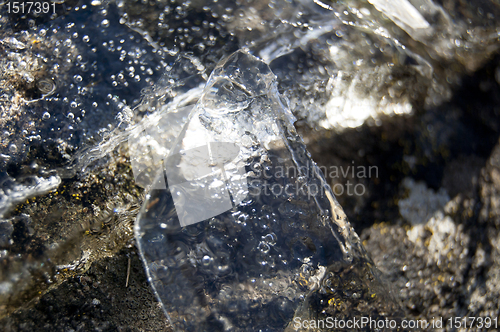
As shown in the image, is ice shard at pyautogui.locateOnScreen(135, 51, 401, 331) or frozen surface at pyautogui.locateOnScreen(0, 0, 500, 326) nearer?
ice shard at pyautogui.locateOnScreen(135, 51, 401, 331)

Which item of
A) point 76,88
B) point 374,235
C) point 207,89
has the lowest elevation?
point 374,235

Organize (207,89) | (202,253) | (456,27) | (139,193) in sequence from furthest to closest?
(456,27) < (139,193) < (207,89) < (202,253)

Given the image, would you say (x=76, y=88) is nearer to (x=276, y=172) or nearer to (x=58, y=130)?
(x=58, y=130)

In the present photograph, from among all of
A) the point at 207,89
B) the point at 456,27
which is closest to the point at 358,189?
the point at 207,89

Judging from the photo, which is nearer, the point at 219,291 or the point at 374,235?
the point at 219,291

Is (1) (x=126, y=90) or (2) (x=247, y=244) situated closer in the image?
(2) (x=247, y=244)

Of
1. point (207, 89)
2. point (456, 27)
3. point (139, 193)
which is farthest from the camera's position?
point (456, 27)

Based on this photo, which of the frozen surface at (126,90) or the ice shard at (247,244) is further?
the frozen surface at (126,90)

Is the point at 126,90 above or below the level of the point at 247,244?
above
